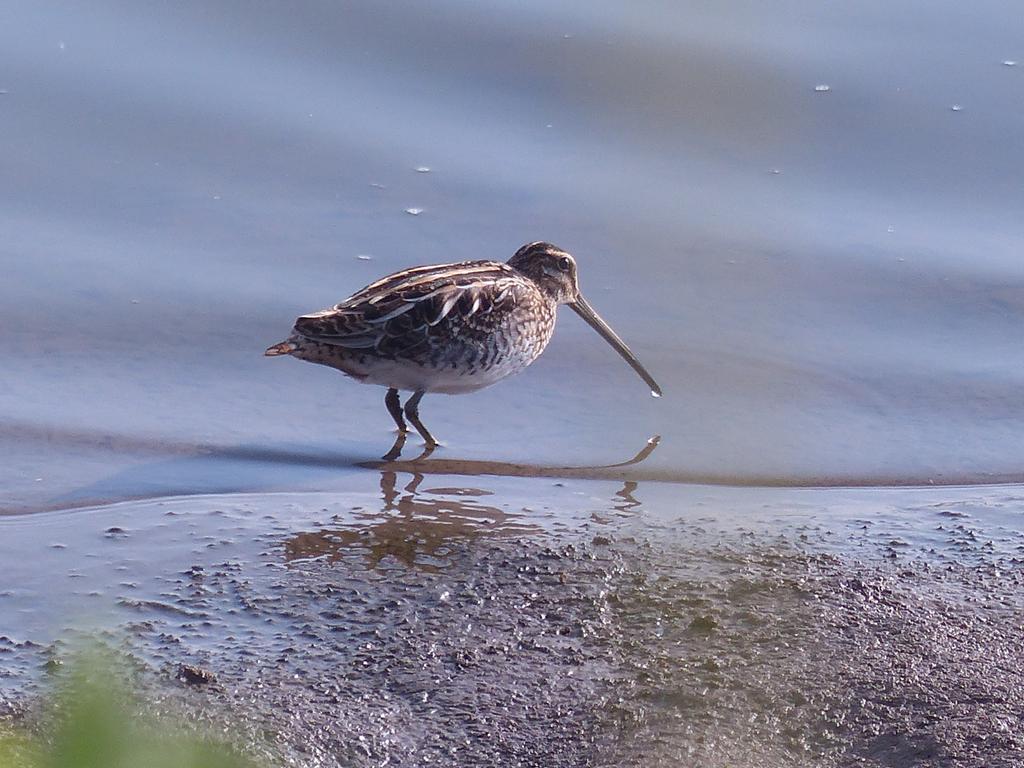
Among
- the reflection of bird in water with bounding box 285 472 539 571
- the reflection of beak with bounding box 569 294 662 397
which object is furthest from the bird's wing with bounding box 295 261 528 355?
the reflection of bird in water with bounding box 285 472 539 571

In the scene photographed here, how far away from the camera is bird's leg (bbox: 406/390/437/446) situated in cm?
609

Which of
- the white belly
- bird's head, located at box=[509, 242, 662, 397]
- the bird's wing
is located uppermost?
bird's head, located at box=[509, 242, 662, 397]

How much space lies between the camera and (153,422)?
238 inches

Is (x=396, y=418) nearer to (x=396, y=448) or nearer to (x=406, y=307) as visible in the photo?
(x=396, y=448)

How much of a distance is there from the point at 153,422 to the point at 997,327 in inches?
150

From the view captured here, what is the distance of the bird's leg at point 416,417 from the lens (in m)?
6.09

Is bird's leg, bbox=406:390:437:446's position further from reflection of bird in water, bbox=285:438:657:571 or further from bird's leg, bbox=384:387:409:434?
reflection of bird in water, bbox=285:438:657:571

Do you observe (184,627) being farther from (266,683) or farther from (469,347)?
(469,347)

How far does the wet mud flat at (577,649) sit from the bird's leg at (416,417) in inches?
46.3

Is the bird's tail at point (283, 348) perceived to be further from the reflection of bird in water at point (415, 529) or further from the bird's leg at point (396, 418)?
the reflection of bird in water at point (415, 529)

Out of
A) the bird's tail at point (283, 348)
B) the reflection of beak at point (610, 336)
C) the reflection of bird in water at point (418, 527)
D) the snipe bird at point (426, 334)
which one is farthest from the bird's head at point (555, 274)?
the reflection of bird in water at point (418, 527)

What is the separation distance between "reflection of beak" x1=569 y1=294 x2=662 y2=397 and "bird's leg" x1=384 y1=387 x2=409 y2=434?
1.09 meters

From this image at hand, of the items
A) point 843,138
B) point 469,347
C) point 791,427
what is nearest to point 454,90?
point 843,138

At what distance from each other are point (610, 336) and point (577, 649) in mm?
3094
